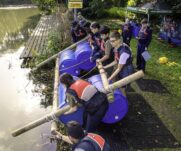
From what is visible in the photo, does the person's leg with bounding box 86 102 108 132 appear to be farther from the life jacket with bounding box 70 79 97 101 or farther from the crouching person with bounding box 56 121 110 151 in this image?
the crouching person with bounding box 56 121 110 151

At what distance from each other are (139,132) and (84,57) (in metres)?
4.35

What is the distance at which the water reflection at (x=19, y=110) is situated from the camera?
7.34 meters

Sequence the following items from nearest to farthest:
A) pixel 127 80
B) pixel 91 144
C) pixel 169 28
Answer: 1. pixel 91 144
2. pixel 127 80
3. pixel 169 28

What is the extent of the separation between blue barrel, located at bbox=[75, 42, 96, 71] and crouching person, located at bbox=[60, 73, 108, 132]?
4866mm

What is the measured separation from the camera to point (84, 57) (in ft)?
34.3

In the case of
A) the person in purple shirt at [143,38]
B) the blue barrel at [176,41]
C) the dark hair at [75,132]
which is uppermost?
the dark hair at [75,132]

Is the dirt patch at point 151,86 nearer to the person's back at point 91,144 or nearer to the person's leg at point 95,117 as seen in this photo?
the person's leg at point 95,117

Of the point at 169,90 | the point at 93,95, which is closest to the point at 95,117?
the point at 93,95

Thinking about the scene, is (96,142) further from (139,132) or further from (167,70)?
(167,70)

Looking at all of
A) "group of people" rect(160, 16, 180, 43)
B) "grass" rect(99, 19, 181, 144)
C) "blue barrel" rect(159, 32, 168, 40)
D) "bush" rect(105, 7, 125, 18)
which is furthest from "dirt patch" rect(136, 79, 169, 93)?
"bush" rect(105, 7, 125, 18)

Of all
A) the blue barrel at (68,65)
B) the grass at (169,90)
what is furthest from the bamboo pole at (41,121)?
the blue barrel at (68,65)

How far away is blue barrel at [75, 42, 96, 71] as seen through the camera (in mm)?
10367

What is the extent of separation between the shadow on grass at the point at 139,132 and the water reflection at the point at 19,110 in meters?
1.51

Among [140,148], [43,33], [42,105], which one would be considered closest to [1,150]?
[42,105]
